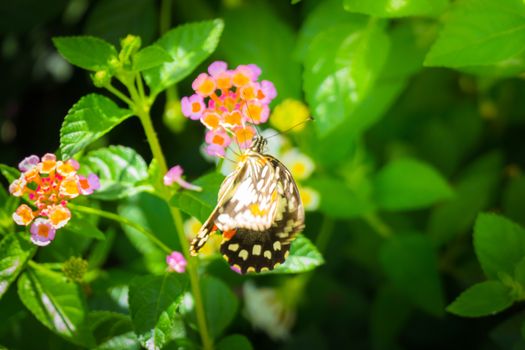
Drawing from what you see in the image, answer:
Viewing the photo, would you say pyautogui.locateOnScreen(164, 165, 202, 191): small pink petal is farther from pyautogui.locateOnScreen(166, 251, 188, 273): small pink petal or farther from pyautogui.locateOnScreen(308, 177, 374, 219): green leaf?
pyautogui.locateOnScreen(308, 177, 374, 219): green leaf

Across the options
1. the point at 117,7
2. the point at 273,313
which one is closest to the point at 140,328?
the point at 273,313

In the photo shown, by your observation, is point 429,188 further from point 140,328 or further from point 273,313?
point 140,328

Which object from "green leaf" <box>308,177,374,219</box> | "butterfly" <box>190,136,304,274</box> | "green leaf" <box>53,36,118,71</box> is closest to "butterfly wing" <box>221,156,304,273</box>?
"butterfly" <box>190,136,304,274</box>

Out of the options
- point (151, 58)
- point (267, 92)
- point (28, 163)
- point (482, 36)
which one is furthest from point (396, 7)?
point (28, 163)

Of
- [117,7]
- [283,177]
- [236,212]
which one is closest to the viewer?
[236,212]

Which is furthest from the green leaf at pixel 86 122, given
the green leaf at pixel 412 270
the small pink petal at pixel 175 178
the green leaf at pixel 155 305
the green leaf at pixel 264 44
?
the green leaf at pixel 412 270

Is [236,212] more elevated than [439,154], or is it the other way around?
[236,212]

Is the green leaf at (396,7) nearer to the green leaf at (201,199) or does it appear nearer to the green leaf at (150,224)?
the green leaf at (201,199)
